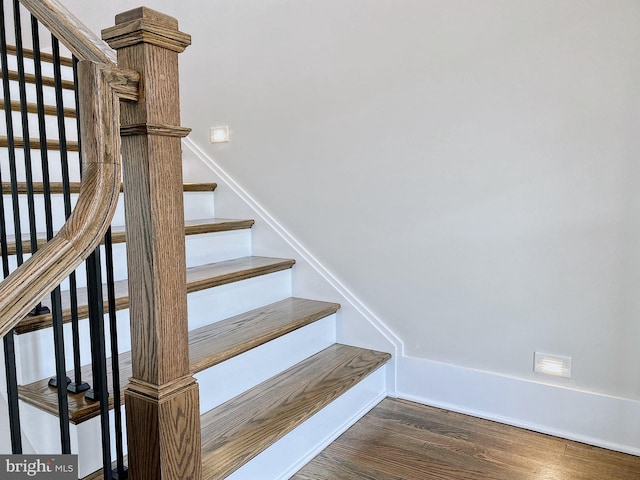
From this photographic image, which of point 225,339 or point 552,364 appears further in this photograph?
point 552,364

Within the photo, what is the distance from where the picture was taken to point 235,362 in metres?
1.83

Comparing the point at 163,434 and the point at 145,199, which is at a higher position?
the point at 145,199

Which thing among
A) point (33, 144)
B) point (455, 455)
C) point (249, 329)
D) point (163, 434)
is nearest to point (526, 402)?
point (455, 455)

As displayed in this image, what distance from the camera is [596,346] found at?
6.20 feet

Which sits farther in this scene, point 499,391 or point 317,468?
point 499,391

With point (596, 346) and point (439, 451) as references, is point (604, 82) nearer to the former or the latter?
point (596, 346)

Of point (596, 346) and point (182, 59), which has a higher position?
point (182, 59)

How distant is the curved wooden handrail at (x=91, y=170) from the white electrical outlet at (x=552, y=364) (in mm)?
1798

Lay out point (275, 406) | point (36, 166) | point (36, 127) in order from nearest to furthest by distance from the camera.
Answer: point (275, 406)
point (36, 166)
point (36, 127)

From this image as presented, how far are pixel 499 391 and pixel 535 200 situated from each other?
0.85 meters

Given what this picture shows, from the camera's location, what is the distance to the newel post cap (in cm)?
100

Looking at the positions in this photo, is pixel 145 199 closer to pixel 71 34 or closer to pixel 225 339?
pixel 71 34

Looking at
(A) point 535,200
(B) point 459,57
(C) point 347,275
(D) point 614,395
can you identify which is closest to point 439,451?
(D) point 614,395

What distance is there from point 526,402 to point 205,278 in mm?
1487
